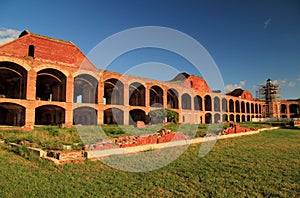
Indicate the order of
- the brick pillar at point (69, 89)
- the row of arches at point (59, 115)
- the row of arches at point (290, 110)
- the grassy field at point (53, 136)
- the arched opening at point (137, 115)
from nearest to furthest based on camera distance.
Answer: the grassy field at point (53, 136), the brick pillar at point (69, 89), the row of arches at point (59, 115), the arched opening at point (137, 115), the row of arches at point (290, 110)

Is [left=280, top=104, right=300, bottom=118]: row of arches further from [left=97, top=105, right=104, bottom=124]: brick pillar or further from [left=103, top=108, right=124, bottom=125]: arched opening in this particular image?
[left=97, top=105, right=104, bottom=124]: brick pillar

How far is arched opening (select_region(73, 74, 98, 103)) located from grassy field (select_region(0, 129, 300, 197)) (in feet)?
54.7

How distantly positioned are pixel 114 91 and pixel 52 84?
7614mm

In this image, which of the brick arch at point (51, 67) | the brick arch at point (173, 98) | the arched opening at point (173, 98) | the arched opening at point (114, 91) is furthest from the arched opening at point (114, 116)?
the arched opening at point (173, 98)

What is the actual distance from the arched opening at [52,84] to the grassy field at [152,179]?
1492 centimetres

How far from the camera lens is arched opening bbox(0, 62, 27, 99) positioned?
1903 cm

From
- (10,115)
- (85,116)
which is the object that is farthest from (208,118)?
(10,115)

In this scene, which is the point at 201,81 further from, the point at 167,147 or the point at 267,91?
the point at 167,147

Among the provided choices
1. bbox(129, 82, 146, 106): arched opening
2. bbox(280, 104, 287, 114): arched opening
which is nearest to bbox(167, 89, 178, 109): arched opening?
bbox(129, 82, 146, 106): arched opening

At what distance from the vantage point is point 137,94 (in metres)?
30.4

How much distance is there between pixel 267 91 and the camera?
53.2 m

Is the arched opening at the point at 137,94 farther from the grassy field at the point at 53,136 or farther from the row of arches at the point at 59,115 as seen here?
the grassy field at the point at 53,136

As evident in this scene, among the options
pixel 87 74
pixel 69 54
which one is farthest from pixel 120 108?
pixel 69 54

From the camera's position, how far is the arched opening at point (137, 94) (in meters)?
28.1
